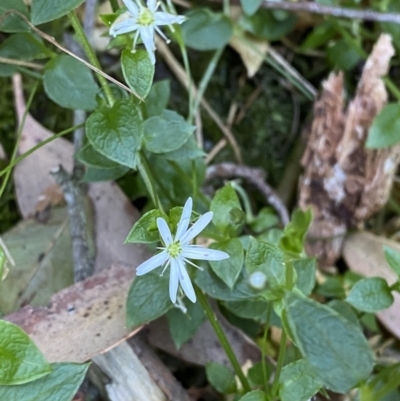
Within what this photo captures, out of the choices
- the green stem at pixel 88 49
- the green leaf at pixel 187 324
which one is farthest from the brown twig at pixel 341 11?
the green leaf at pixel 187 324

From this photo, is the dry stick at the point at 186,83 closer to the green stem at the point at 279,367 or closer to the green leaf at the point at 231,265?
the green leaf at the point at 231,265

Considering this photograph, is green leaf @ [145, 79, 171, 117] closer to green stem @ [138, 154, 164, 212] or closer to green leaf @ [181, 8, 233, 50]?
green stem @ [138, 154, 164, 212]

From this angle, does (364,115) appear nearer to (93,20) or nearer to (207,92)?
(207,92)

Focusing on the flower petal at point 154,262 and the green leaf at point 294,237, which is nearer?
the flower petal at point 154,262

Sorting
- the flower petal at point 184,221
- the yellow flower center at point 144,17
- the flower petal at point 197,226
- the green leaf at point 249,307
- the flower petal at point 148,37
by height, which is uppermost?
the yellow flower center at point 144,17

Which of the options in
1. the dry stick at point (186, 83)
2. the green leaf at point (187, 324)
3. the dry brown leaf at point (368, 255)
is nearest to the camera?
the green leaf at point (187, 324)

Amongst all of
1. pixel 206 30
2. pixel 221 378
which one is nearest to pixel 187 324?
pixel 221 378

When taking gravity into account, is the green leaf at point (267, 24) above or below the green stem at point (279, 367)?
above
